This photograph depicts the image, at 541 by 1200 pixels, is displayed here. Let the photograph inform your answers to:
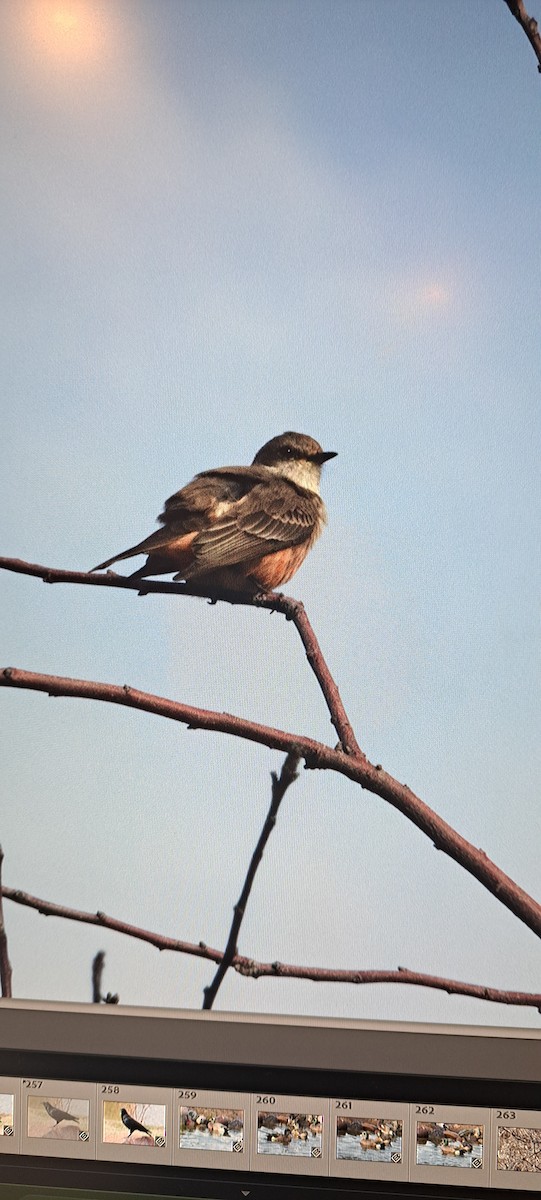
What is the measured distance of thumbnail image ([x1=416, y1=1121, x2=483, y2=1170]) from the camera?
1.13 meters

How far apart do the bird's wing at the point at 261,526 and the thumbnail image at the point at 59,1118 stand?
729 millimetres

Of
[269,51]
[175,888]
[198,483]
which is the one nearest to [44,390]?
[198,483]

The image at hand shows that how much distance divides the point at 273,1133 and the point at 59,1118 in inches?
11.3

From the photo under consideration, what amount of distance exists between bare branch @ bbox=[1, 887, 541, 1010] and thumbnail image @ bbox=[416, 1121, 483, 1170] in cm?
16

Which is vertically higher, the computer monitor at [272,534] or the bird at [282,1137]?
the computer monitor at [272,534]

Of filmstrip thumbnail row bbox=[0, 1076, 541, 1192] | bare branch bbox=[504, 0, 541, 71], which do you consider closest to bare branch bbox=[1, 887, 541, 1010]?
filmstrip thumbnail row bbox=[0, 1076, 541, 1192]

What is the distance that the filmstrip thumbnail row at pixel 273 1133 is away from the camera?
1.13 metres

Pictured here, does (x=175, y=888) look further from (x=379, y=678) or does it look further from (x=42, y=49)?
(x=42, y=49)

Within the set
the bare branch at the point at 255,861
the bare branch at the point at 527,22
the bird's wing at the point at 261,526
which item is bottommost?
the bare branch at the point at 255,861

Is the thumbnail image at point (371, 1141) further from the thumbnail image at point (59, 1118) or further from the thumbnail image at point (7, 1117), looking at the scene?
the thumbnail image at point (7, 1117)

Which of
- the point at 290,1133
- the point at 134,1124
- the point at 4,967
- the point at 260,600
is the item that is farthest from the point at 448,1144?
the point at 260,600

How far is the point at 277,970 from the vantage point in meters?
1.17

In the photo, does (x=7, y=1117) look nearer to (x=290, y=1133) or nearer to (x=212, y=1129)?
(x=212, y=1129)

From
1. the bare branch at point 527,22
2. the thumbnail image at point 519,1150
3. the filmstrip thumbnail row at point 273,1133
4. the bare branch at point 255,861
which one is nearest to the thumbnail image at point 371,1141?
the filmstrip thumbnail row at point 273,1133
